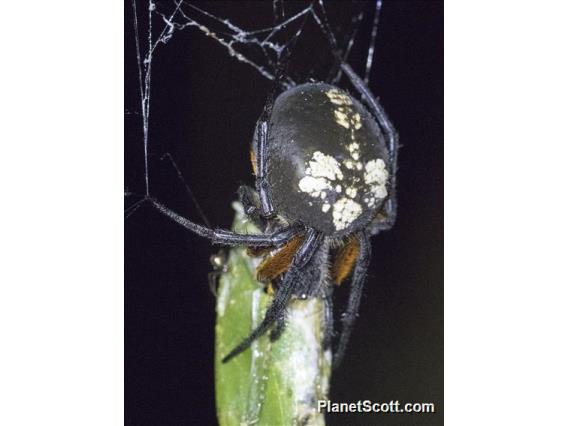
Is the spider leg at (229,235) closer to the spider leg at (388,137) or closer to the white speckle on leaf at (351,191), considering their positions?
the white speckle on leaf at (351,191)

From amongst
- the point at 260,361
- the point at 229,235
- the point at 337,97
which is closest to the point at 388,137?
the point at 337,97

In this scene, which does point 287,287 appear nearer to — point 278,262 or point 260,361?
point 278,262

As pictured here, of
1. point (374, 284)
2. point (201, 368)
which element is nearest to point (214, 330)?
point (201, 368)

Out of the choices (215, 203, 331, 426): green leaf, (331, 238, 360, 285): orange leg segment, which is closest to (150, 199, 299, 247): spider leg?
(215, 203, 331, 426): green leaf

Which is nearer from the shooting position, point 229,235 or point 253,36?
point 229,235

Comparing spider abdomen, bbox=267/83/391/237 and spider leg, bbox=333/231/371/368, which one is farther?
spider leg, bbox=333/231/371/368

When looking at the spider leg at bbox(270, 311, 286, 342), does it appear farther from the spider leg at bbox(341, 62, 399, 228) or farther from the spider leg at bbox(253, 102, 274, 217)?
the spider leg at bbox(341, 62, 399, 228)

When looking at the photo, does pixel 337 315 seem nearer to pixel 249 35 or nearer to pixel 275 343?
pixel 275 343
